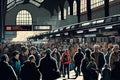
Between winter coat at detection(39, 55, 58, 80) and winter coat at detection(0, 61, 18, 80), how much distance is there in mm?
1514

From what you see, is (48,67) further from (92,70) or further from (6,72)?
(6,72)

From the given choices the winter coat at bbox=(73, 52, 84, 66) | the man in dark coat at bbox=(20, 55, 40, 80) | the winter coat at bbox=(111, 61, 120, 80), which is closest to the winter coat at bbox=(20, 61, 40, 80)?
the man in dark coat at bbox=(20, 55, 40, 80)

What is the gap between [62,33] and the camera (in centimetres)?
2872

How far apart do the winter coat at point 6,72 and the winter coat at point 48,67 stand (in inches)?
59.6

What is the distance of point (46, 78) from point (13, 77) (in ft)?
5.45

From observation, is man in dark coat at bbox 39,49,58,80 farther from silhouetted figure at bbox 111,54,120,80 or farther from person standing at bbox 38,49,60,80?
silhouetted figure at bbox 111,54,120,80

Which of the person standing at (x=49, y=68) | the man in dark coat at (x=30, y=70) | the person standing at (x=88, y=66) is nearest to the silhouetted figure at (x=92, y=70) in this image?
the person standing at (x=88, y=66)

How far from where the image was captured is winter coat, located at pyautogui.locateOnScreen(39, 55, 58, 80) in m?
8.62

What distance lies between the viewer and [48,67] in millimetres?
8695

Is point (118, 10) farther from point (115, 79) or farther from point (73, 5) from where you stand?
point (115, 79)

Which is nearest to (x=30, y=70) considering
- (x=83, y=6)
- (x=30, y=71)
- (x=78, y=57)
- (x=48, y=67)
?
(x=30, y=71)

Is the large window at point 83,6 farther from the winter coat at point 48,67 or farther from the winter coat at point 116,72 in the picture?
the winter coat at point 116,72

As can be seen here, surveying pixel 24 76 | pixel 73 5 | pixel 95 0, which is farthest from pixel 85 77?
pixel 73 5

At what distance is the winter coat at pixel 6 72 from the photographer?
730 cm
